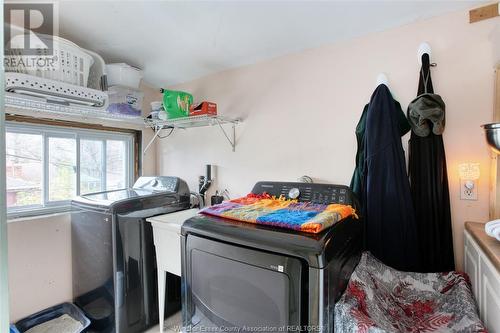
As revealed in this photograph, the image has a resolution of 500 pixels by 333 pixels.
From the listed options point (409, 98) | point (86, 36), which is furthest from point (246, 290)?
point (86, 36)

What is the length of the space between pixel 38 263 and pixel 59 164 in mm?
823

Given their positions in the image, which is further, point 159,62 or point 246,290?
point 159,62

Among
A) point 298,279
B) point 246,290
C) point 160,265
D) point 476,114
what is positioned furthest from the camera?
point 160,265

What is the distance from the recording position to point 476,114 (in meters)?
1.43

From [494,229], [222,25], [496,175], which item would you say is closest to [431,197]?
[496,175]

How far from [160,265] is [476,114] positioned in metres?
2.19

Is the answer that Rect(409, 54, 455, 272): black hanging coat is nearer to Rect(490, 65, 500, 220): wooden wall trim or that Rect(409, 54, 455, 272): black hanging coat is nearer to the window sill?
Rect(490, 65, 500, 220): wooden wall trim

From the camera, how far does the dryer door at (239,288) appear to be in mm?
1019

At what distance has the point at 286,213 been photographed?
4.26ft

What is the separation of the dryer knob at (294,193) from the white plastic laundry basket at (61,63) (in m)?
1.62

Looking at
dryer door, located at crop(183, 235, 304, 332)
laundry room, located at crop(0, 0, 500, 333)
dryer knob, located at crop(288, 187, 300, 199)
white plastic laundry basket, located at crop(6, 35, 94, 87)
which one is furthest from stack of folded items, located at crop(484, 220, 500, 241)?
white plastic laundry basket, located at crop(6, 35, 94, 87)

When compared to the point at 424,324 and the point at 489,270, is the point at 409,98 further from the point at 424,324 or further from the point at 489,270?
the point at 424,324

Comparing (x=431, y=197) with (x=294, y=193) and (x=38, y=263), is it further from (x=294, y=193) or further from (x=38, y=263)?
(x=38, y=263)

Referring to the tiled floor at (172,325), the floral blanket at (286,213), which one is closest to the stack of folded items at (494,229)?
the floral blanket at (286,213)
